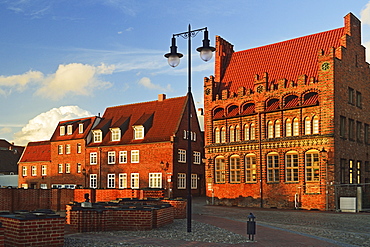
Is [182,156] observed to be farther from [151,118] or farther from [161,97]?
[161,97]

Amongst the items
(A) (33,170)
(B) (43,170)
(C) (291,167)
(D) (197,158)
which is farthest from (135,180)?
(C) (291,167)

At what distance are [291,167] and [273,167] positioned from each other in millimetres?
1628

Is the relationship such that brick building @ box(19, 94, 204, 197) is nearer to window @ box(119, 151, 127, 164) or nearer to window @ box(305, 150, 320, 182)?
window @ box(119, 151, 127, 164)

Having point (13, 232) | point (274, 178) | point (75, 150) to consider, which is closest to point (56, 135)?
point (75, 150)

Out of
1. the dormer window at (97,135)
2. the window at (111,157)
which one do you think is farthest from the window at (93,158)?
the window at (111,157)

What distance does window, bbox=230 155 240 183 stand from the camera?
38.4 meters

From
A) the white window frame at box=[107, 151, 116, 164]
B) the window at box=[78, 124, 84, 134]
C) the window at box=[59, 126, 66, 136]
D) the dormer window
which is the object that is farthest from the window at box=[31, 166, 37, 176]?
the white window frame at box=[107, 151, 116, 164]

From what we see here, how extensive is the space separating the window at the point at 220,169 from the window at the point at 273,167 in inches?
179

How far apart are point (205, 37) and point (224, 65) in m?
25.8

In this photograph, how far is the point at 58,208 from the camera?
101 feet

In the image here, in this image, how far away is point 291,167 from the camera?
1374 inches

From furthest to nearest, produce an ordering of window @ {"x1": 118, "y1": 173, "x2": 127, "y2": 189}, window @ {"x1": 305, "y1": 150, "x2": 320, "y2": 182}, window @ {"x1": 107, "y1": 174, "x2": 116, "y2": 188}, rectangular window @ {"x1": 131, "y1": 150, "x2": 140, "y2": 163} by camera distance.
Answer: window @ {"x1": 107, "y1": 174, "x2": 116, "y2": 188} < window @ {"x1": 118, "y1": 173, "x2": 127, "y2": 189} < rectangular window @ {"x1": 131, "y1": 150, "x2": 140, "y2": 163} < window @ {"x1": 305, "y1": 150, "x2": 320, "y2": 182}

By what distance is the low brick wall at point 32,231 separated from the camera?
1109 centimetres

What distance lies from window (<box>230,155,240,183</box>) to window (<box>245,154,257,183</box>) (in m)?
0.89
